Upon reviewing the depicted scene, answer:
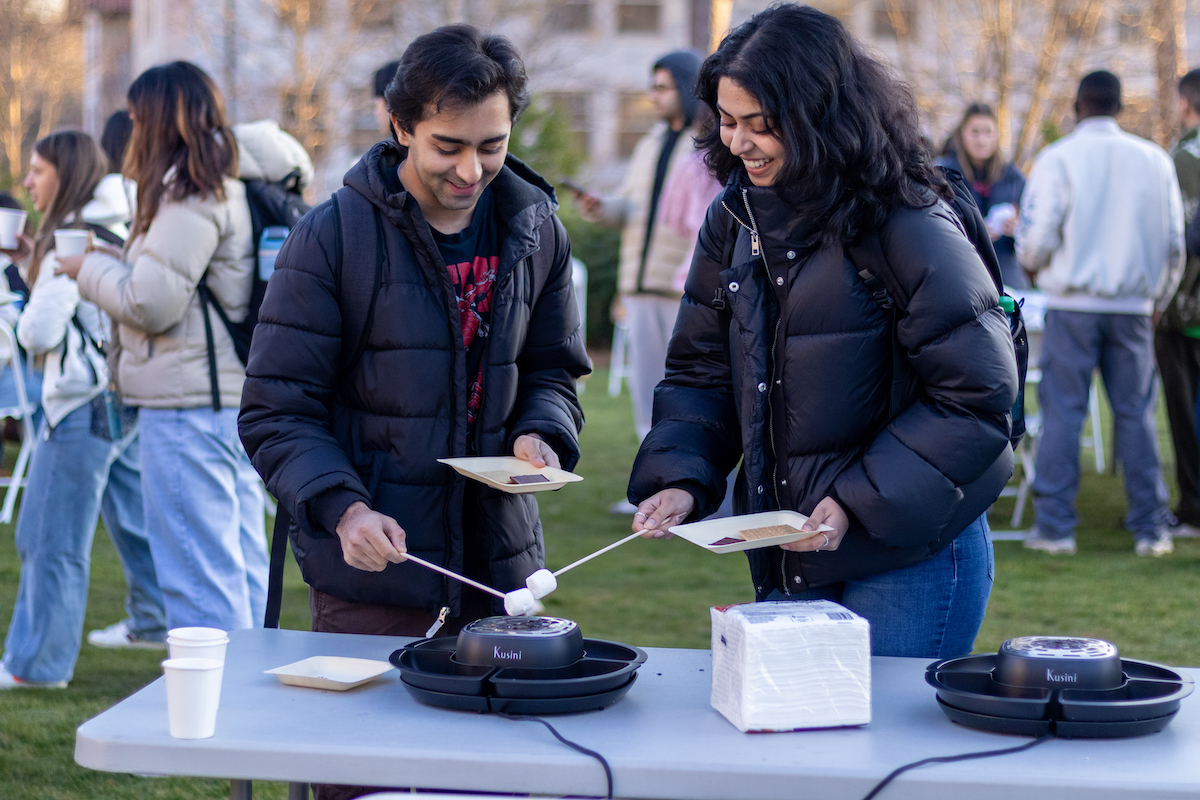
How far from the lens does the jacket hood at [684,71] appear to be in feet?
20.2

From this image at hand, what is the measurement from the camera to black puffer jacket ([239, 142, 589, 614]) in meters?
2.38

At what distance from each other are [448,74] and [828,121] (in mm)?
699

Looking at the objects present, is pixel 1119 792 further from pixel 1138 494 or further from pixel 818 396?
pixel 1138 494

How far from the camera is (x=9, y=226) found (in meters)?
4.21

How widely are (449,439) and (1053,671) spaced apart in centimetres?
118

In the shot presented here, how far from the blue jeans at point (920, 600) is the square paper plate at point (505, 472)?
0.47 meters

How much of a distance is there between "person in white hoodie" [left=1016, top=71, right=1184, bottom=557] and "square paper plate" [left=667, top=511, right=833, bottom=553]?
4420mm

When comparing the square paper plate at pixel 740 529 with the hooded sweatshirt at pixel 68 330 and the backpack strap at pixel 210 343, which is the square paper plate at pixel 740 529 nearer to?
the backpack strap at pixel 210 343

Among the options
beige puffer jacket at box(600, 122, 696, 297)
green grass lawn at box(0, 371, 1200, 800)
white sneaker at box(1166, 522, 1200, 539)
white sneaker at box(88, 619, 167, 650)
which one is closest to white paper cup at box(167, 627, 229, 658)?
green grass lawn at box(0, 371, 1200, 800)

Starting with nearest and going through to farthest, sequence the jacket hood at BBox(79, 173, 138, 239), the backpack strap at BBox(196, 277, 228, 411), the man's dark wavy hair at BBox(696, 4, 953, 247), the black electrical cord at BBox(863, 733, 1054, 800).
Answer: the black electrical cord at BBox(863, 733, 1054, 800) → the man's dark wavy hair at BBox(696, 4, 953, 247) → the backpack strap at BBox(196, 277, 228, 411) → the jacket hood at BBox(79, 173, 138, 239)

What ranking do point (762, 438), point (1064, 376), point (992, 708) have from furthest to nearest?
point (1064, 376) → point (762, 438) → point (992, 708)

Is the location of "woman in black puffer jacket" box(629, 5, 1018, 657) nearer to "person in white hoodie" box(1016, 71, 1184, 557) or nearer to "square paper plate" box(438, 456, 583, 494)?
"square paper plate" box(438, 456, 583, 494)

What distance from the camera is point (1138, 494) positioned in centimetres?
623

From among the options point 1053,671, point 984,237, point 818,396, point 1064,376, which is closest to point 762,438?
point 818,396
